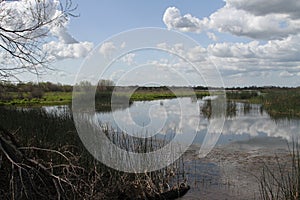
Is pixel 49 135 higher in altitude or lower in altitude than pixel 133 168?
higher

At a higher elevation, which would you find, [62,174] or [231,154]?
[62,174]

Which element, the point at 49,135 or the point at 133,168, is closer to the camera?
the point at 133,168

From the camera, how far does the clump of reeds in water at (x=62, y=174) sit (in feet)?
13.0

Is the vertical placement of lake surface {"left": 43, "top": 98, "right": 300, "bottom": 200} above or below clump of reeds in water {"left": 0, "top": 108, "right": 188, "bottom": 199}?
below

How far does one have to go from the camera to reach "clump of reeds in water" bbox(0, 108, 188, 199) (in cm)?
396

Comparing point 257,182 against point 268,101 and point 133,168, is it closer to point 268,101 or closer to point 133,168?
point 133,168

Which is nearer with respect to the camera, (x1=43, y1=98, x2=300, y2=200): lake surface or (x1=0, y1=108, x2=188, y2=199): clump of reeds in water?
(x1=0, y1=108, x2=188, y2=199): clump of reeds in water

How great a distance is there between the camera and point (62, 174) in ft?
15.5

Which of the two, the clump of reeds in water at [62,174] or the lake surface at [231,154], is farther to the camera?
the lake surface at [231,154]

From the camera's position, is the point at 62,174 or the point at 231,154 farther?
the point at 231,154

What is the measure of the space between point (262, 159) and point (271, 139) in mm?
3517

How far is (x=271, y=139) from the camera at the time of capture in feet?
36.5

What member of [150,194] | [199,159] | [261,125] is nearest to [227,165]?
[199,159]

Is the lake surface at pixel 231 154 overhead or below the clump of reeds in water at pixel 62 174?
below
